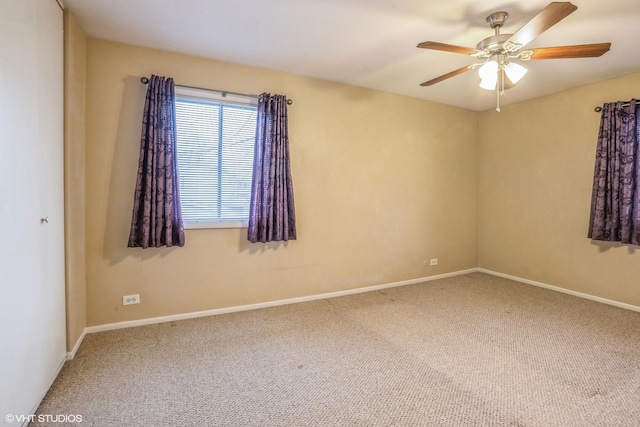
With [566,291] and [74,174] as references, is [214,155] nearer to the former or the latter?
[74,174]

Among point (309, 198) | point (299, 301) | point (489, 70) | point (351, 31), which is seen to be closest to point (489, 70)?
point (489, 70)

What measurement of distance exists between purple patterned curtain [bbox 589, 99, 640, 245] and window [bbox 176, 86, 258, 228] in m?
3.97

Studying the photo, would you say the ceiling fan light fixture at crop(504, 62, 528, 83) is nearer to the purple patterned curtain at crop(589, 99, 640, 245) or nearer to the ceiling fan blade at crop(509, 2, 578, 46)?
the ceiling fan blade at crop(509, 2, 578, 46)

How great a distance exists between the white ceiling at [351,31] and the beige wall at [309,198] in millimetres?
300

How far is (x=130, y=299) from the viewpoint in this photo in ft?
9.66

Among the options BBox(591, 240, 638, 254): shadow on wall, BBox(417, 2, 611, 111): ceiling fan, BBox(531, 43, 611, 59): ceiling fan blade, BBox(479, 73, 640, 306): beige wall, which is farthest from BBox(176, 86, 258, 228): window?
BBox(591, 240, 638, 254): shadow on wall

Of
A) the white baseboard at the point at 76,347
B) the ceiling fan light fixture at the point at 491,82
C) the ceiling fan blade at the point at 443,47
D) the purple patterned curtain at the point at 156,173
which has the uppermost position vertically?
the ceiling fan blade at the point at 443,47

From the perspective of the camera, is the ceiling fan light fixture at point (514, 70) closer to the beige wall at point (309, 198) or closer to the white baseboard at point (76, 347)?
the beige wall at point (309, 198)

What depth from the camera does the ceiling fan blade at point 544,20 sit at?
1.67 meters

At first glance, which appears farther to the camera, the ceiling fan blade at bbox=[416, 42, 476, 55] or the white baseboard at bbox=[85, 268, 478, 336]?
the white baseboard at bbox=[85, 268, 478, 336]

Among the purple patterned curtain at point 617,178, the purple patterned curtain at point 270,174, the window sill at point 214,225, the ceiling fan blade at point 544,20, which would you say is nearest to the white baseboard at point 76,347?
the window sill at point 214,225

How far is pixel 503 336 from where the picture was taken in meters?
2.84

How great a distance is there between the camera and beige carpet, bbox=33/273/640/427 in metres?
1.81

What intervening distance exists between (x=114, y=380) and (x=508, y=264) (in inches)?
196
